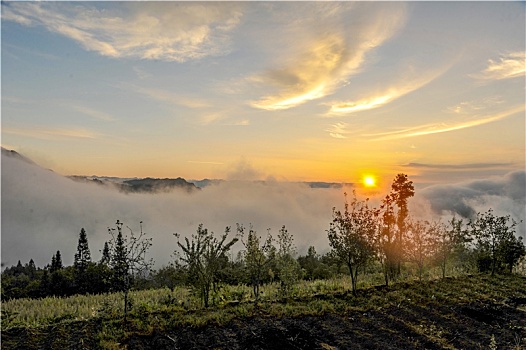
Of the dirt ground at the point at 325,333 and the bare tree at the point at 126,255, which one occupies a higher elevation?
the bare tree at the point at 126,255

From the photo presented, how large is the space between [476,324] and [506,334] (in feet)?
3.78

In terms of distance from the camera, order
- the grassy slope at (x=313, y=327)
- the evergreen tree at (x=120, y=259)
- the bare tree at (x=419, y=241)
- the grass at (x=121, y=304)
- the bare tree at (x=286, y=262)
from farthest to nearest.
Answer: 1. the bare tree at (x=419, y=241)
2. the bare tree at (x=286, y=262)
3. the grass at (x=121, y=304)
4. the evergreen tree at (x=120, y=259)
5. the grassy slope at (x=313, y=327)

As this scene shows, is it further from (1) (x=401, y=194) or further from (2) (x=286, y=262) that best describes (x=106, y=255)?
(1) (x=401, y=194)

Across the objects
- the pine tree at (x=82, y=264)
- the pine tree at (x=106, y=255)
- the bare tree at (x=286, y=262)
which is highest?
the pine tree at (x=106, y=255)

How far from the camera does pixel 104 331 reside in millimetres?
12836

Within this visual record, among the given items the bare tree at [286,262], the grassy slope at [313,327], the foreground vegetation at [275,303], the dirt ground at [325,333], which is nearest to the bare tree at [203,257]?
the foreground vegetation at [275,303]

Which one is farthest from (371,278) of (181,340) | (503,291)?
(181,340)

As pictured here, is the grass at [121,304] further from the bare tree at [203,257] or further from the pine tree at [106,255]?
the pine tree at [106,255]

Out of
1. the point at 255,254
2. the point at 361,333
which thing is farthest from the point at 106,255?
the point at 361,333

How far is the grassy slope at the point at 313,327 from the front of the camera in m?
12.2

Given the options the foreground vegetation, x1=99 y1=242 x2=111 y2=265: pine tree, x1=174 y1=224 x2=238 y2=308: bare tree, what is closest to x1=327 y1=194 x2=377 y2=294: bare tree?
the foreground vegetation

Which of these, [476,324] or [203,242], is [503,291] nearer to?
[476,324]

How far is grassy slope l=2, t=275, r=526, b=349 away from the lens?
12211 millimetres

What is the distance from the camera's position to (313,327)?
45.4 ft
